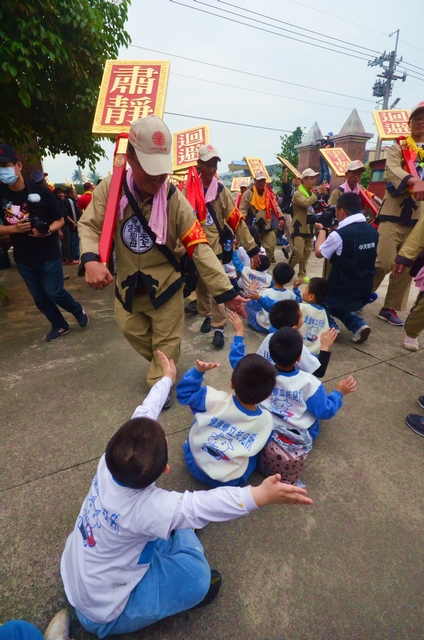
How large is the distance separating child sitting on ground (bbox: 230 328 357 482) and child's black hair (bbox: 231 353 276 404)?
0.30m

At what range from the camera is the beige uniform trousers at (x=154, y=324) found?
7.95 feet

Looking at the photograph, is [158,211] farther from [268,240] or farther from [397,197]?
[268,240]

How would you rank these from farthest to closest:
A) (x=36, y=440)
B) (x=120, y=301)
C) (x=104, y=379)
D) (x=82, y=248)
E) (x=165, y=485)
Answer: (x=104, y=379), (x=120, y=301), (x=36, y=440), (x=82, y=248), (x=165, y=485)

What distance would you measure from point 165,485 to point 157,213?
5.24 ft

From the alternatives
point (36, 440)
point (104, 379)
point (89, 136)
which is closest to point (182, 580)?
point (36, 440)

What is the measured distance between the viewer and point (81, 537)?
3.71 ft

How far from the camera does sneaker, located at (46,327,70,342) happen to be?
11.8ft

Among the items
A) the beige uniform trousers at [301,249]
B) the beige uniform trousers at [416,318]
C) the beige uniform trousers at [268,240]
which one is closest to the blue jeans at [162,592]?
the beige uniform trousers at [416,318]

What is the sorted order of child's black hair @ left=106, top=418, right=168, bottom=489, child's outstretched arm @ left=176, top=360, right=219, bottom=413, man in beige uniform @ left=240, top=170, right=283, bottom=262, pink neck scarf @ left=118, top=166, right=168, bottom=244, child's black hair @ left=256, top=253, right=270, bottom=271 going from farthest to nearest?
man in beige uniform @ left=240, top=170, right=283, bottom=262, child's black hair @ left=256, top=253, right=270, bottom=271, pink neck scarf @ left=118, top=166, right=168, bottom=244, child's outstretched arm @ left=176, top=360, right=219, bottom=413, child's black hair @ left=106, top=418, right=168, bottom=489

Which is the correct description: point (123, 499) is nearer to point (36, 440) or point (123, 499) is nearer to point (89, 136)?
point (36, 440)

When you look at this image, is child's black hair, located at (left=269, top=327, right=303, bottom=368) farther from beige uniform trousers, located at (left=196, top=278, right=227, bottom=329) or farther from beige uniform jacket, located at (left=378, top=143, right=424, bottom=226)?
beige uniform jacket, located at (left=378, top=143, right=424, bottom=226)

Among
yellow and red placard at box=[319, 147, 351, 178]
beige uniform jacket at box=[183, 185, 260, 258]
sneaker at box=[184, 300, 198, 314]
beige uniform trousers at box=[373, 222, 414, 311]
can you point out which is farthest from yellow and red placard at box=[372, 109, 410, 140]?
sneaker at box=[184, 300, 198, 314]

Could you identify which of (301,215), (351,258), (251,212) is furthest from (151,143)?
(251,212)

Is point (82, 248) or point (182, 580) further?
point (82, 248)
